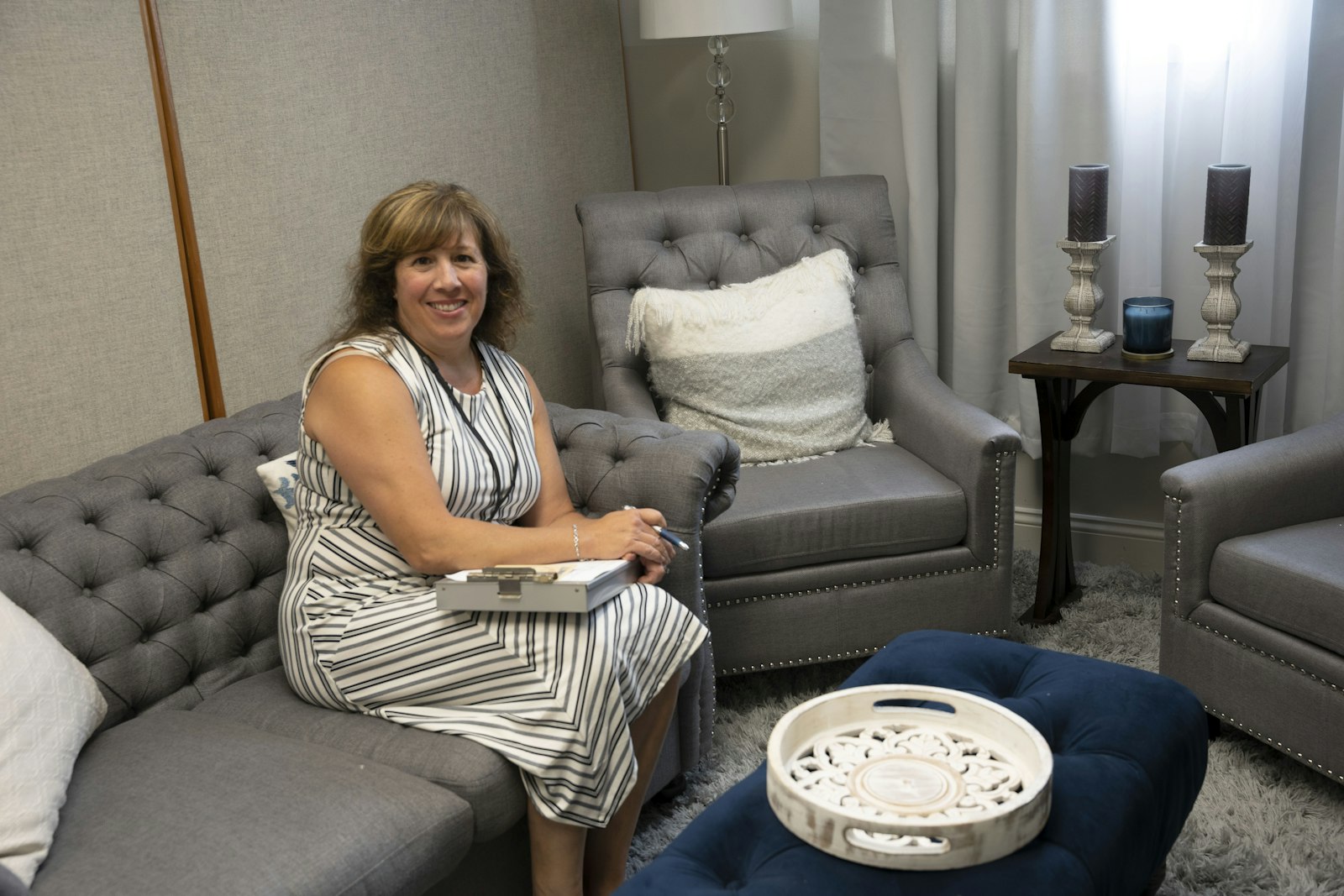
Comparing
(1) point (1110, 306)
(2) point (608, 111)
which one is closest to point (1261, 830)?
(1) point (1110, 306)

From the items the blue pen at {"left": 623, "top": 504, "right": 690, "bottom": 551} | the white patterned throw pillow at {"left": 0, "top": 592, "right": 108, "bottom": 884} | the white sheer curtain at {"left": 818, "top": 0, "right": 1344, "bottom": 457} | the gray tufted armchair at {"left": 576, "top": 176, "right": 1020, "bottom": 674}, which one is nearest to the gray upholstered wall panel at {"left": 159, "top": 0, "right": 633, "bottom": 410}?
the gray tufted armchair at {"left": 576, "top": 176, "right": 1020, "bottom": 674}

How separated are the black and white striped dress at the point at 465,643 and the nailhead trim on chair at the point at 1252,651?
91 cm

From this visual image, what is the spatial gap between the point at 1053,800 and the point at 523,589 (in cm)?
72

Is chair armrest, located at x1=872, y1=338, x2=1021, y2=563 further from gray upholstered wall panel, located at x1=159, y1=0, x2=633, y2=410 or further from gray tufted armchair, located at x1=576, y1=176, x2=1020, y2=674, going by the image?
gray upholstered wall panel, located at x1=159, y1=0, x2=633, y2=410

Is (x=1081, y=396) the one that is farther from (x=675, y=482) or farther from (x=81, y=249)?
(x=81, y=249)

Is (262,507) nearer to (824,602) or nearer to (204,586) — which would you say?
(204,586)

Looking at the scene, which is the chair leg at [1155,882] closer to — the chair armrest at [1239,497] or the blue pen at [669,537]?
the chair armrest at [1239,497]

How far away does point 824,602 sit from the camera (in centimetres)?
242

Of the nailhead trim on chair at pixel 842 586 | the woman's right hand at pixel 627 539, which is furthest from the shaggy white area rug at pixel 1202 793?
the woman's right hand at pixel 627 539

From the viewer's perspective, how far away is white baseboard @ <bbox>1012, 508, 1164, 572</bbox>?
3064mm

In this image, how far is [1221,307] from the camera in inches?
99.6

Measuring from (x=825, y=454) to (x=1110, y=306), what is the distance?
822 mm

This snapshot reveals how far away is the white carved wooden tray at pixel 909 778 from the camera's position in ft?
4.06

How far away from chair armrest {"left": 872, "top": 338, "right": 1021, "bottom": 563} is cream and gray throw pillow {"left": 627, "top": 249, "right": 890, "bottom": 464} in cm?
12
